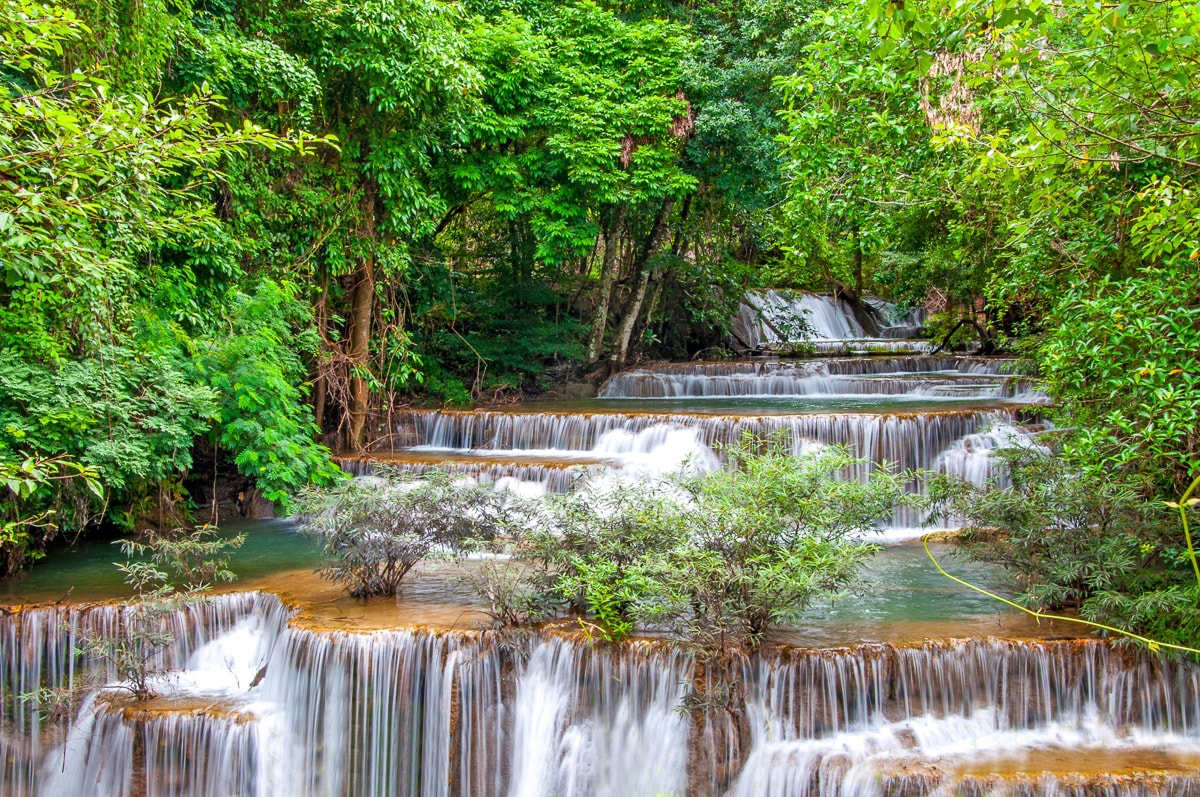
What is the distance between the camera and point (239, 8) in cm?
1148

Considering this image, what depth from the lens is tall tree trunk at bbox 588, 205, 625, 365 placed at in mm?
18312

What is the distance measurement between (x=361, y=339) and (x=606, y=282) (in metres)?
6.48

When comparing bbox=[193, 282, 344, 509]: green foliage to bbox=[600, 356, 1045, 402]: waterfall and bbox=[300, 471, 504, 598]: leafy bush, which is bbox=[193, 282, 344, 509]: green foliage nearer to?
bbox=[300, 471, 504, 598]: leafy bush

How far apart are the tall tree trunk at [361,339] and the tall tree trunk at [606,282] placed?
5999 mm

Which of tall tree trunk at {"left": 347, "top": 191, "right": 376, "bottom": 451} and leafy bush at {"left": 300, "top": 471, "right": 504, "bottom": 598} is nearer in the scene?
leafy bush at {"left": 300, "top": 471, "right": 504, "bottom": 598}

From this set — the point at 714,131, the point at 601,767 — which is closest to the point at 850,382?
the point at 714,131

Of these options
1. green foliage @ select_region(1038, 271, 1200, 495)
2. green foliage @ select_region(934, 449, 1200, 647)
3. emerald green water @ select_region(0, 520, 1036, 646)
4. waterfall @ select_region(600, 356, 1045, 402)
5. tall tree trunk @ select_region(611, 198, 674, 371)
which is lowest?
emerald green water @ select_region(0, 520, 1036, 646)

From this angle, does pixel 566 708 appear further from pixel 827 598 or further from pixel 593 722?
pixel 827 598

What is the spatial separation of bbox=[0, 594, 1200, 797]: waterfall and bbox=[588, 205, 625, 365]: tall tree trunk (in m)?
12.5

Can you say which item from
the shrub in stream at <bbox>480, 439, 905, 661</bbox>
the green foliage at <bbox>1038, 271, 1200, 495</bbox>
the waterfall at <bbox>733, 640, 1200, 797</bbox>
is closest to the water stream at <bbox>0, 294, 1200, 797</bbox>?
the waterfall at <bbox>733, 640, 1200, 797</bbox>

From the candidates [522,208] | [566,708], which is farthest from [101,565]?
[522,208]

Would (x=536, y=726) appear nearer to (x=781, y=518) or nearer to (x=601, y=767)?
(x=601, y=767)

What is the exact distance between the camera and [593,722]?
6.47m

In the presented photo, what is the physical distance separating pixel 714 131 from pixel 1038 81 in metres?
10.0
